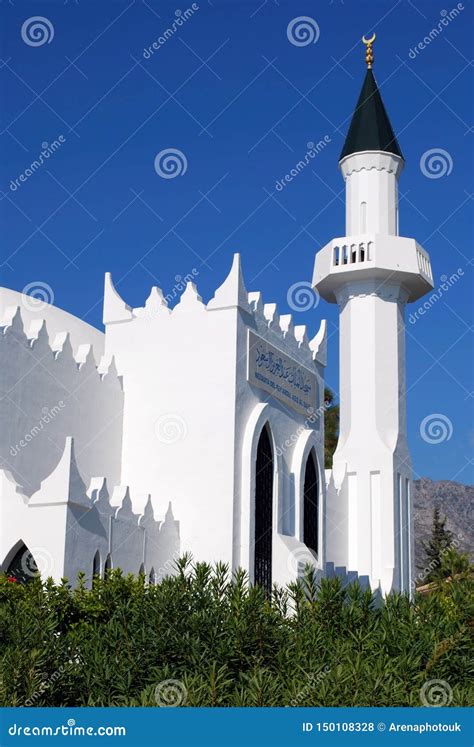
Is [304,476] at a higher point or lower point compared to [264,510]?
higher

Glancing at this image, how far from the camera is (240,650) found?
8820 millimetres

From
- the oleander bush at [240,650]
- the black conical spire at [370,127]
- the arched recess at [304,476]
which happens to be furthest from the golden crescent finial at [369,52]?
the oleander bush at [240,650]

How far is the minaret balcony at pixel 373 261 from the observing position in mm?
26703

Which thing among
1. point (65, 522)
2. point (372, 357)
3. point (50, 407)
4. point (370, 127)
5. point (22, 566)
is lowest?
point (22, 566)

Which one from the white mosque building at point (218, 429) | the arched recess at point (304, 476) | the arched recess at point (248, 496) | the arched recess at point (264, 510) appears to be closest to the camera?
the white mosque building at point (218, 429)

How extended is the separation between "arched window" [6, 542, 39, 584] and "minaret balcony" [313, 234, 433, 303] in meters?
13.4

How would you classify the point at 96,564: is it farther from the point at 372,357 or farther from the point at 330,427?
the point at 330,427

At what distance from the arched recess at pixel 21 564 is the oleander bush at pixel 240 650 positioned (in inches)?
246

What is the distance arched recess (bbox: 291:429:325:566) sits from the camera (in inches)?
878

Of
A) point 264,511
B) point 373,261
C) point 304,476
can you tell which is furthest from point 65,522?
point 373,261

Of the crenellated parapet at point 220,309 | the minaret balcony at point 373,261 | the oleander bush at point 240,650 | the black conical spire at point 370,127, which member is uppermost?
the black conical spire at point 370,127

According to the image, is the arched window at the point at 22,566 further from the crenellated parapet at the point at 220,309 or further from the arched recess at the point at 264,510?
the crenellated parapet at the point at 220,309

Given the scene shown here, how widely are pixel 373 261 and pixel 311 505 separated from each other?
268 inches

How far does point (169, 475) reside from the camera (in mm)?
20000
